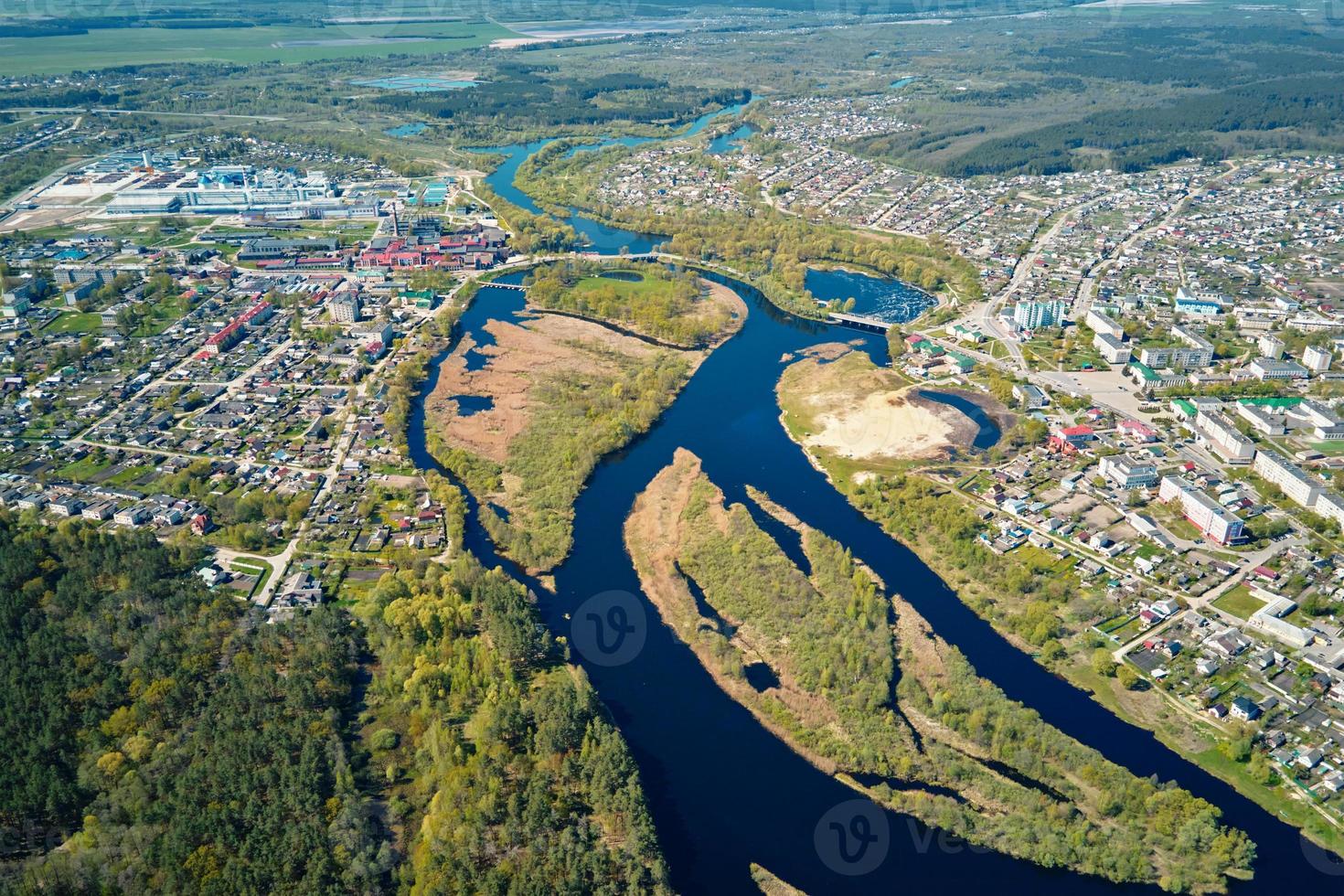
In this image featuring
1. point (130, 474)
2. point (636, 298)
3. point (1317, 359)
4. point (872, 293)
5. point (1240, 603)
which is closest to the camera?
point (1240, 603)

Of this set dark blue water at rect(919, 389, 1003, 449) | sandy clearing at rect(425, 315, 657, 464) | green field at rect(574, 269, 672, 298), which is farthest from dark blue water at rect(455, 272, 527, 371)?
dark blue water at rect(919, 389, 1003, 449)

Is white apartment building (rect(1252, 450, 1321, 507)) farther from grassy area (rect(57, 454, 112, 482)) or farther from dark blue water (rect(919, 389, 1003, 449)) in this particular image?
grassy area (rect(57, 454, 112, 482))

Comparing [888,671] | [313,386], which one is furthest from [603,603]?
[313,386]

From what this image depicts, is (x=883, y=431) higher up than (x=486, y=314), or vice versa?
(x=486, y=314)

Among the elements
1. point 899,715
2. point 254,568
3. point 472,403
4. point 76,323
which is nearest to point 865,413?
point 472,403

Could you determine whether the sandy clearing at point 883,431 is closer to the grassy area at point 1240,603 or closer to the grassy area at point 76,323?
the grassy area at point 1240,603

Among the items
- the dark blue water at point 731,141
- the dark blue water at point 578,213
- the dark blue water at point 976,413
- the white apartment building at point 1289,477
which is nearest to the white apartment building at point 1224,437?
the white apartment building at point 1289,477

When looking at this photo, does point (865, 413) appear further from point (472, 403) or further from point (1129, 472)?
point (472, 403)
